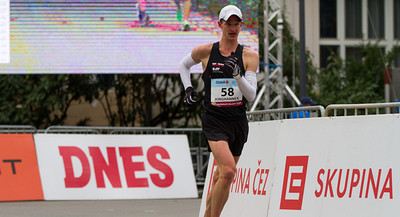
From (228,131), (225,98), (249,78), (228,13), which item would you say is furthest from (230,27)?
(228,131)

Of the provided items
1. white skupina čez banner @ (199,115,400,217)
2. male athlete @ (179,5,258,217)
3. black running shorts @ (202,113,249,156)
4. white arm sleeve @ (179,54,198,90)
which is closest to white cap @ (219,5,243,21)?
male athlete @ (179,5,258,217)

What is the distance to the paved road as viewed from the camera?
11914 millimetres

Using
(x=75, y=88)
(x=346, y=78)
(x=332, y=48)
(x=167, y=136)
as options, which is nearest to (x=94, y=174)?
(x=167, y=136)

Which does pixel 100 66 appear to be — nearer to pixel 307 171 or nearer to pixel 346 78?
pixel 307 171

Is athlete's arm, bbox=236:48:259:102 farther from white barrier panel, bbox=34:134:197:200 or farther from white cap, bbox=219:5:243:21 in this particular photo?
white barrier panel, bbox=34:134:197:200

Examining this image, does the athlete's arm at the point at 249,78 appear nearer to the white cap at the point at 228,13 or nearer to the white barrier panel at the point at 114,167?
the white cap at the point at 228,13

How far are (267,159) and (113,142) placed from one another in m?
8.10

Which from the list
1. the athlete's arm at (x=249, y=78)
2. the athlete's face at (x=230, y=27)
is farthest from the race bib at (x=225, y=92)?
the athlete's face at (x=230, y=27)

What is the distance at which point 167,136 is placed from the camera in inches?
648

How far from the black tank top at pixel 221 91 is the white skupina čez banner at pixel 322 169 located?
825 mm

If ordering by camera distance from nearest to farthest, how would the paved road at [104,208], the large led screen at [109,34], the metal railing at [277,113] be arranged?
the metal railing at [277,113] → the paved road at [104,208] → the large led screen at [109,34]

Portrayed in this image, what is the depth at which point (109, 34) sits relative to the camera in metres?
17.7

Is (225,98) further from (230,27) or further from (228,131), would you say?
(230,27)

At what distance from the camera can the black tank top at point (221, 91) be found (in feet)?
24.1
